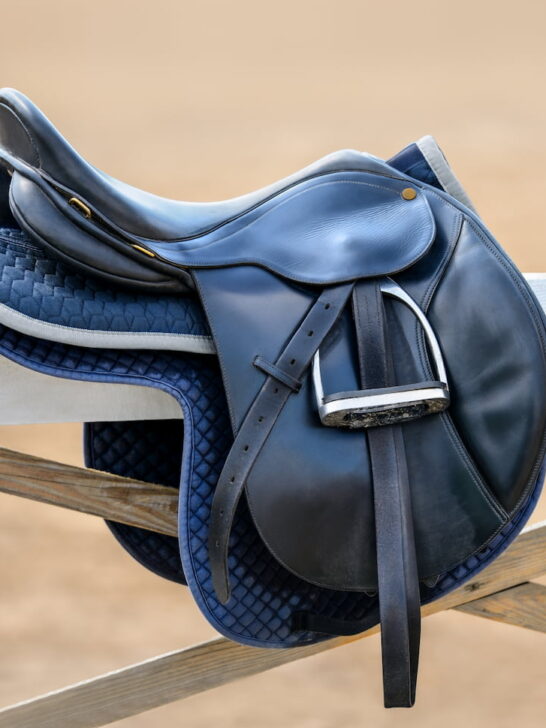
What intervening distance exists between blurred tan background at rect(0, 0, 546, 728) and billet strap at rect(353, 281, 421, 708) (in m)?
1.90

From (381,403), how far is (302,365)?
2.9 inches

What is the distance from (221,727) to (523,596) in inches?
56.1

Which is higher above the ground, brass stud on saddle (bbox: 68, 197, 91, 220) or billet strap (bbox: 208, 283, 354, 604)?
brass stud on saddle (bbox: 68, 197, 91, 220)

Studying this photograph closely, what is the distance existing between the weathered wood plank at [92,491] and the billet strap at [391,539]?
0.80 feet

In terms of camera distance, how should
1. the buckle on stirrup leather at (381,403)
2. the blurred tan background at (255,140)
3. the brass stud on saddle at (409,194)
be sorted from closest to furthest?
the buckle on stirrup leather at (381,403) < the brass stud on saddle at (409,194) < the blurred tan background at (255,140)

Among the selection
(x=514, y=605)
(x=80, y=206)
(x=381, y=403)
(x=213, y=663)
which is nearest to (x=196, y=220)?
(x=80, y=206)

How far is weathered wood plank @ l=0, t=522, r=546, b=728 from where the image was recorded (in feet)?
4.50

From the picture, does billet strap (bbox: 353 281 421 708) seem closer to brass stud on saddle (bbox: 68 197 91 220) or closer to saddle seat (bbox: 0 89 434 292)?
saddle seat (bbox: 0 89 434 292)

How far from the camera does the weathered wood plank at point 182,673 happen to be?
4.50ft

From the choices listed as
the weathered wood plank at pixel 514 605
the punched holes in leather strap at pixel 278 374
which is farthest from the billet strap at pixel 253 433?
the weathered wood plank at pixel 514 605

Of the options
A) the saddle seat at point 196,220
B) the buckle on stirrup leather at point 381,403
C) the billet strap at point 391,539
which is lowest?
the billet strap at point 391,539

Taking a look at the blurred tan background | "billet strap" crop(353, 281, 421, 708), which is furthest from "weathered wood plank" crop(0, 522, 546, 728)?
the blurred tan background

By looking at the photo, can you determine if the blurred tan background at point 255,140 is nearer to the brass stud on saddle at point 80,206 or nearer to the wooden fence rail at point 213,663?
the wooden fence rail at point 213,663

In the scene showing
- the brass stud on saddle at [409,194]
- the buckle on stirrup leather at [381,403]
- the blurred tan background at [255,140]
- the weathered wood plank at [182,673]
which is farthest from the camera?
the blurred tan background at [255,140]
